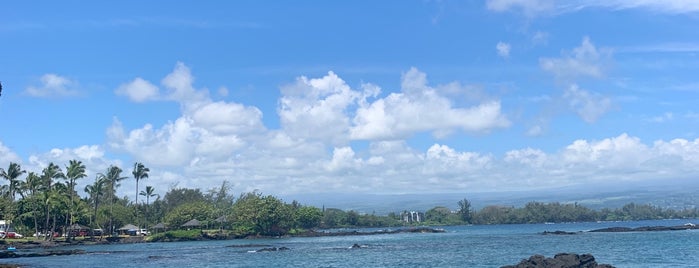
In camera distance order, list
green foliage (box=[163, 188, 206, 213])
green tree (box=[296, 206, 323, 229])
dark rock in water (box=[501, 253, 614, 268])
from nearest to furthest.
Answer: dark rock in water (box=[501, 253, 614, 268]) → green tree (box=[296, 206, 323, 229]) → green foliage (box=[163, 188, 206, 213])

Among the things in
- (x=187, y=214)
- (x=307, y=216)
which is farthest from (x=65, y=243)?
(x=307, y=216)

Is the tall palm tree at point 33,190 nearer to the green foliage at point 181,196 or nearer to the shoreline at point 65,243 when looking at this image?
the shoreline at point 65,243

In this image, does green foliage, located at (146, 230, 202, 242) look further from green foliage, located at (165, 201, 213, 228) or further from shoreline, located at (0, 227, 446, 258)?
green foliage, located at (165, 201, 213, 228)

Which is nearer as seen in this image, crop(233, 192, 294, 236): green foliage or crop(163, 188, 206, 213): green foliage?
crop(233, 192, 294, 236): green foliage

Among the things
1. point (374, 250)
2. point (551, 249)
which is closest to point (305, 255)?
point (374, 250)

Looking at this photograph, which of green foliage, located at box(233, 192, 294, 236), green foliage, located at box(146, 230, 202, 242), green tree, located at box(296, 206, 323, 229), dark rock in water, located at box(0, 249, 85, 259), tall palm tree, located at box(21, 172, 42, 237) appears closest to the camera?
dark rock in water, located at box(0, 249, 85, 259)

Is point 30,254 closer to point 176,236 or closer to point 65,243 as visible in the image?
point 65,243

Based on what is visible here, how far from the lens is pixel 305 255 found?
248ft

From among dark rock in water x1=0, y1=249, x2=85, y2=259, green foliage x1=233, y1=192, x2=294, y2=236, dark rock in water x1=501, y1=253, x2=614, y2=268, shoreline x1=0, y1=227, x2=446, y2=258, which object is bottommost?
dark rock in water x1=501, y1=253, x2=614, y2=268

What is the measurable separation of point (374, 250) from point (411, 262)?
19.2m

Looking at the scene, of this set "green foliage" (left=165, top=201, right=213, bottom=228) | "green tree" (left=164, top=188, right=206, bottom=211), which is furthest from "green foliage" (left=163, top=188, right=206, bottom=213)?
"green foliage" (left=165, top=201, right=213, bottom=228)

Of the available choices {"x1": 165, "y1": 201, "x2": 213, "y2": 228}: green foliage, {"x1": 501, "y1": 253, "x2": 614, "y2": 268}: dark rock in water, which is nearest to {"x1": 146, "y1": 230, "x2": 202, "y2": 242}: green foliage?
{"x1": 165, "y1": 201, "x2": 213, "y2": 228}: green foliage

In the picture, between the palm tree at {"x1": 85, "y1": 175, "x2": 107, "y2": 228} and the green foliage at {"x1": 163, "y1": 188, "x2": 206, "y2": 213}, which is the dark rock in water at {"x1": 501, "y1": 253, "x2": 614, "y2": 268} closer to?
the palm tree at {"x1": 85, "y1": 175, "x2": 107, "y2": 228}

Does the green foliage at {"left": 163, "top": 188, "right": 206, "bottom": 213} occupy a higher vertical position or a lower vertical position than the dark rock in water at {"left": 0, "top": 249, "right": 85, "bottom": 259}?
higher
